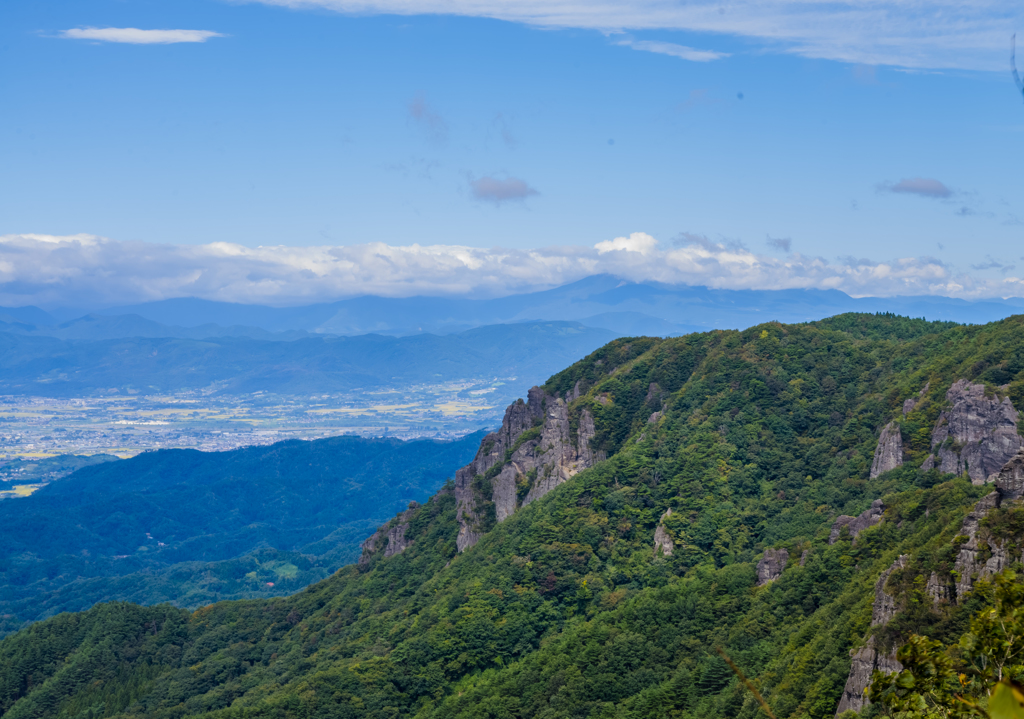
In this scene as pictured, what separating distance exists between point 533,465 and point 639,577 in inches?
1021

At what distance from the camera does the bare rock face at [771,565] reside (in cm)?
5859

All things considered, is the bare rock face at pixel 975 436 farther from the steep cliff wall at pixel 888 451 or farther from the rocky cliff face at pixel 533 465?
the rocky cliff face at pixel 533 465

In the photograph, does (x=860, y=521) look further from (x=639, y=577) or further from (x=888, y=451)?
(x=639, y=577)

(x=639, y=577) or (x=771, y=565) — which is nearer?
(x=771, y=565)

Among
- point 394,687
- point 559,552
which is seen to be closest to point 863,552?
point 559,552

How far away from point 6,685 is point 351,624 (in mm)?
38185

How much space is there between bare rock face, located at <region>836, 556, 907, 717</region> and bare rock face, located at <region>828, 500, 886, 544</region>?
1668cm

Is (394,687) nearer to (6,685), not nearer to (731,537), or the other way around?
(731,537)

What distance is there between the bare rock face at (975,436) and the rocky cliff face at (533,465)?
38.6 m

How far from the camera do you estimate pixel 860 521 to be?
54219 millimetres

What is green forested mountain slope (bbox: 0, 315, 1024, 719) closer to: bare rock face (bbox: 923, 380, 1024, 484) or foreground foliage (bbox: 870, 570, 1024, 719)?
bare rock face (bbox: 923, 380, 1024, 484)

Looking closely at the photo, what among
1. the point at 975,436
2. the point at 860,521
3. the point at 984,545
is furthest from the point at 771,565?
the point at 984,545

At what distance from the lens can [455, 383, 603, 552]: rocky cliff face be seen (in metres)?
92.8

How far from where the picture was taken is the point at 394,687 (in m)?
68.3
